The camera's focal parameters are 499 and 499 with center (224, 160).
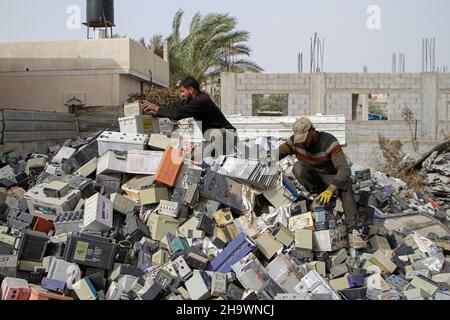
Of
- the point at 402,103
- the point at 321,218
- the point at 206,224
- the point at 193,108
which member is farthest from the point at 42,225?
the point at 402,103

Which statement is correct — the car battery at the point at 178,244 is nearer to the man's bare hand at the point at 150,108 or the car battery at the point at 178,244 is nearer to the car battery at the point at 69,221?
the car battery at the point at 69,221

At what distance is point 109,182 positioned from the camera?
704 cm

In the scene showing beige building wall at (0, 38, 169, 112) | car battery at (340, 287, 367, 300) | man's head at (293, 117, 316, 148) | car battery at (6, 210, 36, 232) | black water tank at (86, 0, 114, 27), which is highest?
black water tank at (86, 0, 114, 27)

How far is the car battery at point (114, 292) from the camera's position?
5.12m

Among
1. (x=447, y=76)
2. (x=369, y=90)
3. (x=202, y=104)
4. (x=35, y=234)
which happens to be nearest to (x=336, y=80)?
(x=369, y=90)

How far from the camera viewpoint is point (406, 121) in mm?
17453

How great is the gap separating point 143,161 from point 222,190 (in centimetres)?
131

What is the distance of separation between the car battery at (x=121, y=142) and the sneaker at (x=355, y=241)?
10.5 feet

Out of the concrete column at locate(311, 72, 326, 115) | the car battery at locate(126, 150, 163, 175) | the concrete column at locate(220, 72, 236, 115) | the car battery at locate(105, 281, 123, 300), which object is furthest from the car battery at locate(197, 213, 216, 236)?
the concrete column at locate(311, 72, 326, 115)

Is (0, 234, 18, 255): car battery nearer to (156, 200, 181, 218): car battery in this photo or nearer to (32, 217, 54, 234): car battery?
(32, 217, 54, 234): car battery

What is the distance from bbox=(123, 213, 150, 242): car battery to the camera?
19.9ft

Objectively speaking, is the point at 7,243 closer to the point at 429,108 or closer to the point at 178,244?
the point at 178,244

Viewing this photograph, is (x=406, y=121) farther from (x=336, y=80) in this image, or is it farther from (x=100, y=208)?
(x=100, y=208)

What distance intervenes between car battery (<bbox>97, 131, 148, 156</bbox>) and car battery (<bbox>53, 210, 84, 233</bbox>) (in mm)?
1305
